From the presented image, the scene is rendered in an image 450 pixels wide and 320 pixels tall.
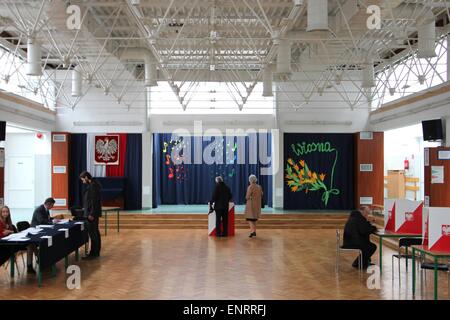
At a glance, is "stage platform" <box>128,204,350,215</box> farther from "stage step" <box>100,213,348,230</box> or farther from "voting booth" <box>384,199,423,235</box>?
"voting booth" <box>384,199,423,235</box>

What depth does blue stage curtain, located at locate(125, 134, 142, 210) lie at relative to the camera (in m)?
15.7

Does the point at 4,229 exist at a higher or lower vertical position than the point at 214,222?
higher

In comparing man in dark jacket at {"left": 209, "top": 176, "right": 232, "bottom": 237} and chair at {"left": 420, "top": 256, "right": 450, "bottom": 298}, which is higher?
man in dark jacket at {"left": 209, "top": 176, "right": 232, "bottom": 237}

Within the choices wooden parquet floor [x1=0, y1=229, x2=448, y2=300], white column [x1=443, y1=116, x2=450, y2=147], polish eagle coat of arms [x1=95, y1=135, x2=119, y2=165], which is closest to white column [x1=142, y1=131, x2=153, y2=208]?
polish eagle coat of arms [x1=95, y1=135, x2=119, y2=165]

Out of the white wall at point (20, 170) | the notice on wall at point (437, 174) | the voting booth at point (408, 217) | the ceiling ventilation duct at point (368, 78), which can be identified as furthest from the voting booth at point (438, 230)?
the white wall at point (20, 170)

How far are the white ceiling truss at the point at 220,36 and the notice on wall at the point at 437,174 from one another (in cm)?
232

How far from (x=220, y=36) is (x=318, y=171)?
6.01 meters

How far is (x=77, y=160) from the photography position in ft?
52.1

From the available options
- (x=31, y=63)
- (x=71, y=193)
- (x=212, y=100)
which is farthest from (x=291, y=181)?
(x=31, y=63)

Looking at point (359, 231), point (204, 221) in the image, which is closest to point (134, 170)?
point (204, 221)

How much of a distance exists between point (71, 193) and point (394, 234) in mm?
11239

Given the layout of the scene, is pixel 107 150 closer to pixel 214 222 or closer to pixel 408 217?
pixel 214 222

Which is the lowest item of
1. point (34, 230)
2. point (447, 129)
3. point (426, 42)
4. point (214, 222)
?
point (214, 222)

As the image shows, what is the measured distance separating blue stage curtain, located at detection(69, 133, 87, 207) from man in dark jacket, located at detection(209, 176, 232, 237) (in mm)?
6053
